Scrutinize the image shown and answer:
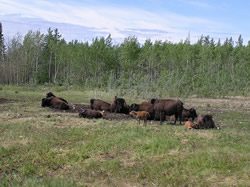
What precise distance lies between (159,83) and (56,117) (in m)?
23.5

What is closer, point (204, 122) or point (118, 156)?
point (118, 156)

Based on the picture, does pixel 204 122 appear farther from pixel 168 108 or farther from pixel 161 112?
pixel 161 112

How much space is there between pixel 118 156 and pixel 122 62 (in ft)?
193

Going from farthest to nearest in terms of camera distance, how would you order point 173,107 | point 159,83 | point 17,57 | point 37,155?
point 17,57 → point 159,83 → point 173,107 → point 37,155

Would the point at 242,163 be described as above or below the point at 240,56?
below

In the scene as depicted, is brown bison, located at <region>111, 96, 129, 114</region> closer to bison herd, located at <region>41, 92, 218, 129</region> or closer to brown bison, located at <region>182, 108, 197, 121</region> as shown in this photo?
bison herd, located at <region>41, 92, 218, 129</region>

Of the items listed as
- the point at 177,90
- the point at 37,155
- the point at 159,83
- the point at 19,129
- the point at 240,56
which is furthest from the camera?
the point at 240,56

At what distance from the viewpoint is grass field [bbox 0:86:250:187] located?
1185cm

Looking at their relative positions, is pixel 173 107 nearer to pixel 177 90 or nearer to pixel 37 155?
pixel 37 155

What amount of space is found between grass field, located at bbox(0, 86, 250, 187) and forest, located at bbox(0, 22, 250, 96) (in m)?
29.6

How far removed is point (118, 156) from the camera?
45.1 feet

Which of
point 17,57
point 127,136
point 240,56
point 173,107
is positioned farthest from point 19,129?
point 17,57

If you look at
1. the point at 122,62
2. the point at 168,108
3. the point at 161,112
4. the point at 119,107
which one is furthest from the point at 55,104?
the point at 122,62

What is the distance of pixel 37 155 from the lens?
47.3 ft
